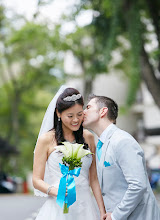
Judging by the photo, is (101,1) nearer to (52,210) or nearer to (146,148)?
(52,210)

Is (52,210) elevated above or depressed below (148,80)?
below

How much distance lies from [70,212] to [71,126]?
0.77m

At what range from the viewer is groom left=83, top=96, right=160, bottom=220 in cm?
282

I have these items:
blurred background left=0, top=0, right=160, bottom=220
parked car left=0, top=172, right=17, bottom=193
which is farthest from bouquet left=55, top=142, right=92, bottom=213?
parked car left=0, top=172, right=17, bottom=193

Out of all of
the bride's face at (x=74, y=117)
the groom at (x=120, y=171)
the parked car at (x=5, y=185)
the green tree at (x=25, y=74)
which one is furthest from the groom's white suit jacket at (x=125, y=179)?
the green tree at (x=25, y=74)

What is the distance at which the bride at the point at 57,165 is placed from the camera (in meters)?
3.45

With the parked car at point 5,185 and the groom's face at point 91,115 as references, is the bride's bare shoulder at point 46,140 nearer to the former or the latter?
the groom's face at point 91,115

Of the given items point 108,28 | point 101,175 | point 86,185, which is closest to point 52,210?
point 86,185

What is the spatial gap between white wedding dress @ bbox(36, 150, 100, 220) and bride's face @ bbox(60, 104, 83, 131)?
0.91ft

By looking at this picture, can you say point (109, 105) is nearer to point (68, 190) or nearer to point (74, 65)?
point (68, 190)

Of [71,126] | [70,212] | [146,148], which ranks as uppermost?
[71,126]

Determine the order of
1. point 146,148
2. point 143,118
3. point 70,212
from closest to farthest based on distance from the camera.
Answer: point 70,212 → point 146,148 → point 143,118

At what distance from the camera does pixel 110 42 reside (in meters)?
9.98

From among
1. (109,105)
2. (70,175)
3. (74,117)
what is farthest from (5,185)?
(109,105)
